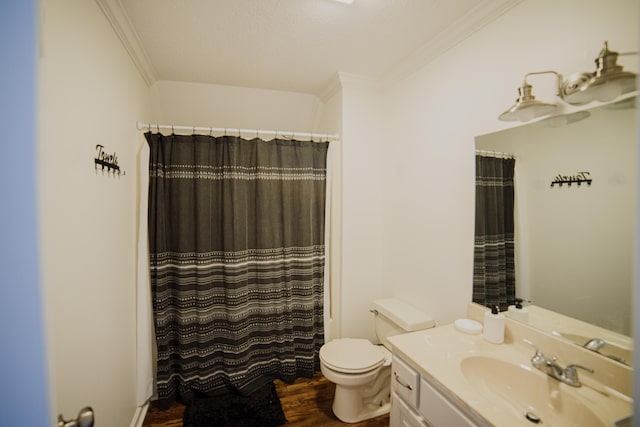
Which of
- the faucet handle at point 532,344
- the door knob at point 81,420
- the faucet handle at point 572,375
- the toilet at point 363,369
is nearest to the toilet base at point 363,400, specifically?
the toilet at point 363,369

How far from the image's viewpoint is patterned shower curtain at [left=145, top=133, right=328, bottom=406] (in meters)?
1.85

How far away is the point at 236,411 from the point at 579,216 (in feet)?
7.30

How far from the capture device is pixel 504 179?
130 centimetres

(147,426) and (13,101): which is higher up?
(13,101)

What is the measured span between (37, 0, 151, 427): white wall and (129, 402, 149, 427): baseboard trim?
0.05 m

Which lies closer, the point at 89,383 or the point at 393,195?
the point at 89,383

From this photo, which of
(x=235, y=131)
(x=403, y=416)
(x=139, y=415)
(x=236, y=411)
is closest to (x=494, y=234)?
(x=403, y=416)

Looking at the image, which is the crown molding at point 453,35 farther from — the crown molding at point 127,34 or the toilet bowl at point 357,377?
the toilet bowl at point 357,377

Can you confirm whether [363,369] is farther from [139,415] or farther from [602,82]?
[602,82]

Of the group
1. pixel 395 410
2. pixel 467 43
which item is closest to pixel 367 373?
pixel 395 410

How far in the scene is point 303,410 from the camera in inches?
70.1

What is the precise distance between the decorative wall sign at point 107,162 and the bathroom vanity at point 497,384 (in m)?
1.65

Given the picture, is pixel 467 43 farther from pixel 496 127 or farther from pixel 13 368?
pixel 13 368

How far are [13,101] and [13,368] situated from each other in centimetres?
45
